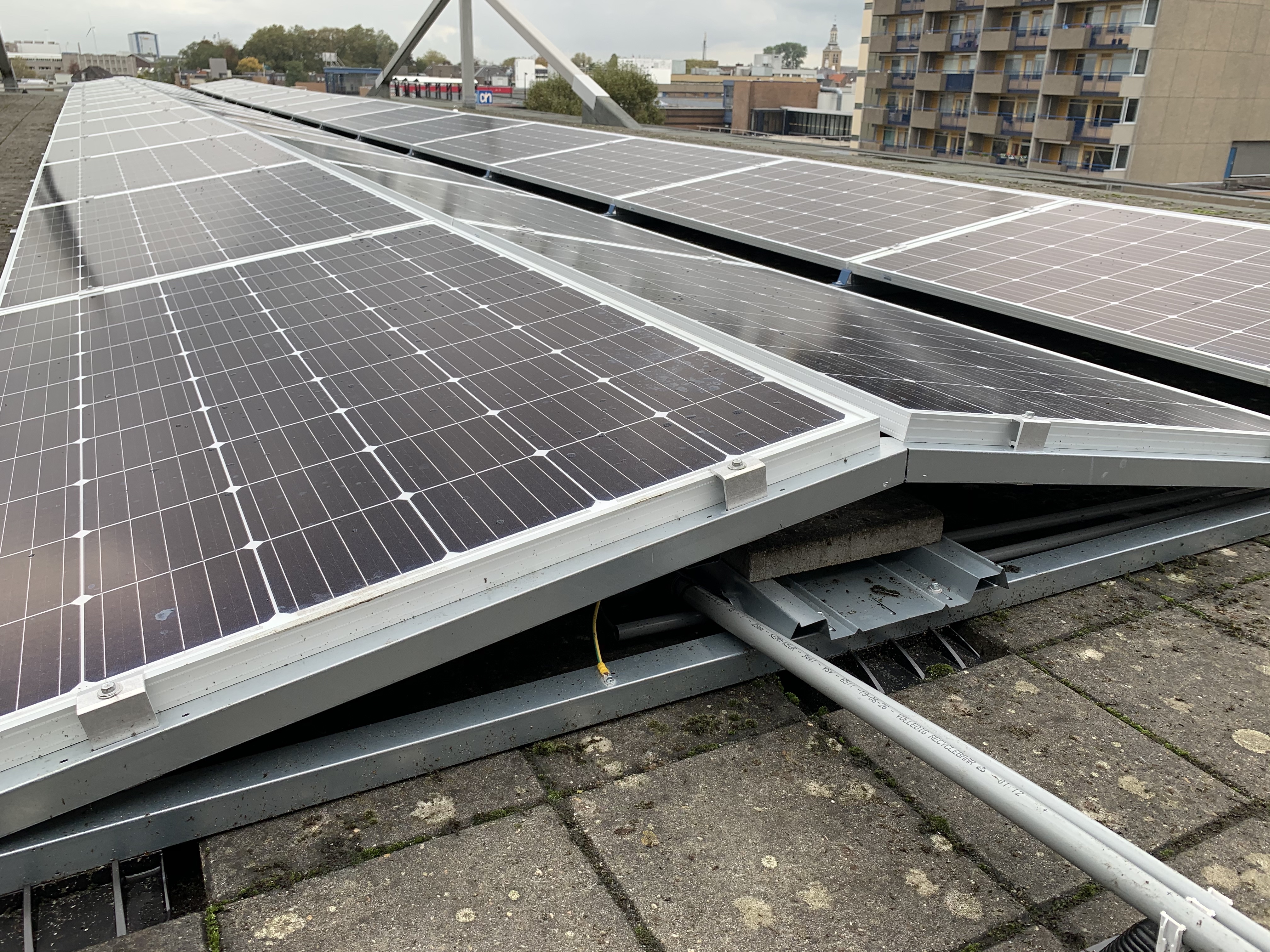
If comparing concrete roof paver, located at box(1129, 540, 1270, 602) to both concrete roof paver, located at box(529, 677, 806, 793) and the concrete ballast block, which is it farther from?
concrete roof paver, located at box(529, 677, 806, 793)

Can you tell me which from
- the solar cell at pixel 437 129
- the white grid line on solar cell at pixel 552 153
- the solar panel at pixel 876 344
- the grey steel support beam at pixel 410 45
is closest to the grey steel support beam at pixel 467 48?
the grey steel support beam at pixel 410 45

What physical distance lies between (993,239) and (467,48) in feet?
159

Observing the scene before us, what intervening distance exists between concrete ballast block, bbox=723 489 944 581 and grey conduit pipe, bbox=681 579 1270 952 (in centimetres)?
83

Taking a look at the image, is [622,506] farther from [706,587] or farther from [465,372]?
[465,372]

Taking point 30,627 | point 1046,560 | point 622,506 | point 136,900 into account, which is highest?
point 622,506

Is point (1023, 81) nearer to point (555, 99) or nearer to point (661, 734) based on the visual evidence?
point (555, 99)

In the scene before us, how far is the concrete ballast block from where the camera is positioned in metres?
6.59

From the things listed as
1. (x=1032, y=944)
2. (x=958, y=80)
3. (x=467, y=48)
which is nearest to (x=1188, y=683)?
(x=1032, y=944)

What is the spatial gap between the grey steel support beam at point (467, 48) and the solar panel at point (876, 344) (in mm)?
45701

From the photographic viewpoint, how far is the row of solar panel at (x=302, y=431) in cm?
507

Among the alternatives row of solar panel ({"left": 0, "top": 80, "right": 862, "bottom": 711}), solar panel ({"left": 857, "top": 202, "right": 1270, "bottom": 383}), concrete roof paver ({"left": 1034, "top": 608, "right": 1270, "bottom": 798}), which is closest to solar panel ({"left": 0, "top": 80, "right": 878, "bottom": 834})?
row of solar panel ({"left": 0, "top": 80, "right": 862, "bottom": 711})

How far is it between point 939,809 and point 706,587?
2.22 metres

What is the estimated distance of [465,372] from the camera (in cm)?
718

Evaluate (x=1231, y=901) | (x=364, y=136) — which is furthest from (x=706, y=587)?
(x=364, y=136)
